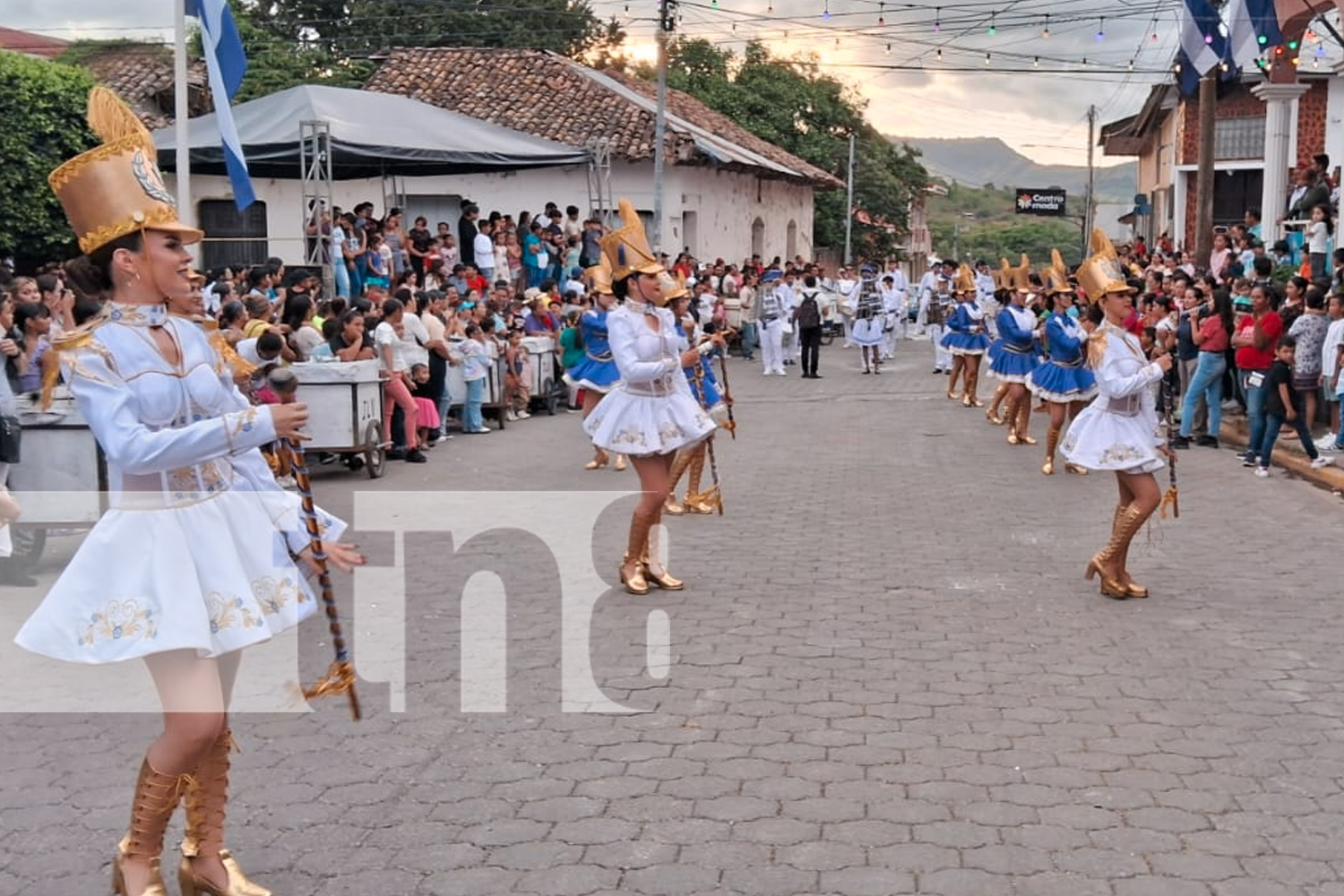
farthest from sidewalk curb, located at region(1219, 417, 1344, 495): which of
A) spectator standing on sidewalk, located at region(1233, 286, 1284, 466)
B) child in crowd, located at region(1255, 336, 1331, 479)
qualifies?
spectator standing on sidewalk, located at region(1233, 286, 1284, 466)

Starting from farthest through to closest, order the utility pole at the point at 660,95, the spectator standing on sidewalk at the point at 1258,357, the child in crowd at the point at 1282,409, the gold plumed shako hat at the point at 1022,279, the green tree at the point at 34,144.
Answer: the utility pole at the point at 660,95
the green tree at the point at 34,144
the gold plumed shako hat at the point at 1022,279
the spectator standing on sidewalk at the point at 1258,357
the child in crowd at the point at 1282,409

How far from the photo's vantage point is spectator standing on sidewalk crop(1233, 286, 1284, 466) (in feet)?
46.1

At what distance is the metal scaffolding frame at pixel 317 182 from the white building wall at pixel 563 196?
5.90 metres

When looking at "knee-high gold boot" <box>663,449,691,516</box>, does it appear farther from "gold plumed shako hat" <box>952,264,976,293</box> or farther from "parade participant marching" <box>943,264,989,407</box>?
"gold plumed shako hat" <box>952,264,976,293</box>

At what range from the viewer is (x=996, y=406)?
1780 centimetres

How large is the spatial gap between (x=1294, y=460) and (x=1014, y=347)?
10.7 ft

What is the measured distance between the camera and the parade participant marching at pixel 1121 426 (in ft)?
27.4

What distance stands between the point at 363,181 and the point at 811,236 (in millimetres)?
23067

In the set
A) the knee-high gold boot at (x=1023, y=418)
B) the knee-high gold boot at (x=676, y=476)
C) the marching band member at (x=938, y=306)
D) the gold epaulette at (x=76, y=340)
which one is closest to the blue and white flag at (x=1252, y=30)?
the knee-high gold boot at (x=1023, y=418)

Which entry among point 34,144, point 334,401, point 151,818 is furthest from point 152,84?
point 151,818

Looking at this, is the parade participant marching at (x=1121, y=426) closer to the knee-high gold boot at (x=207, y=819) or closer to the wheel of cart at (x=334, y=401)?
the knee-high gold boot at (x=207, y=819)

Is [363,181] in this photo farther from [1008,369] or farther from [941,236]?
[941,236]

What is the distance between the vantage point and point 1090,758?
5.49 m

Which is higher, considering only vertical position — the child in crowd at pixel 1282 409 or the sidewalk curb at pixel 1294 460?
the child in crowd at pixel 1282 409
